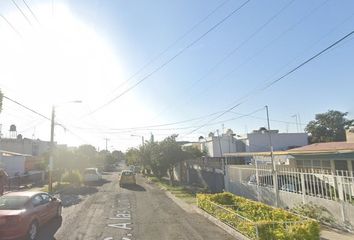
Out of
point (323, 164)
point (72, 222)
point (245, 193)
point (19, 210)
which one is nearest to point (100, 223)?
point (72, 222)

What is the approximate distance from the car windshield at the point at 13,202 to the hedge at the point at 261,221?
23.7ft

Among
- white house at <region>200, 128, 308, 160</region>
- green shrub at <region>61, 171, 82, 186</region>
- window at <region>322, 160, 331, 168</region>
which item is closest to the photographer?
window at <region>322, 160, 331, 168</region>

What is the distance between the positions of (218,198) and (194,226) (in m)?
3.62

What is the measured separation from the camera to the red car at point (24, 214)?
10062 mm

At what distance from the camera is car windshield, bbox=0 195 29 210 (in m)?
11.1

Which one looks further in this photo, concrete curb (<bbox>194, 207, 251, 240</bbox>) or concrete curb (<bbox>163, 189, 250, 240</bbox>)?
concrete curb (<bbox>163, 189, 250, 240</bbox>)

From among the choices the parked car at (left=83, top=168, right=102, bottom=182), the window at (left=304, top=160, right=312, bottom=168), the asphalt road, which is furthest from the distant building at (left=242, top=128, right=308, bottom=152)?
the asphalt road

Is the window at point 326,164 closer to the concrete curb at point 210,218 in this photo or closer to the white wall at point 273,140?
the concrete curb at point 210,218

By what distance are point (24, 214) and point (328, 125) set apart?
64443mm

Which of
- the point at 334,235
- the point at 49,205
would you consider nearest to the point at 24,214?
the point at 49,205

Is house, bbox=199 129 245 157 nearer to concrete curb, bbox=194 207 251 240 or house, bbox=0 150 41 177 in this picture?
house, bbox=0 150 41 177

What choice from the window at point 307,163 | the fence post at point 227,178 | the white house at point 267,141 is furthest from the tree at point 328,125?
the fence post at point 227,178

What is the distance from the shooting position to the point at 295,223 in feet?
33.8

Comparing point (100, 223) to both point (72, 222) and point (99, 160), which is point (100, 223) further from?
point (99, 160)
